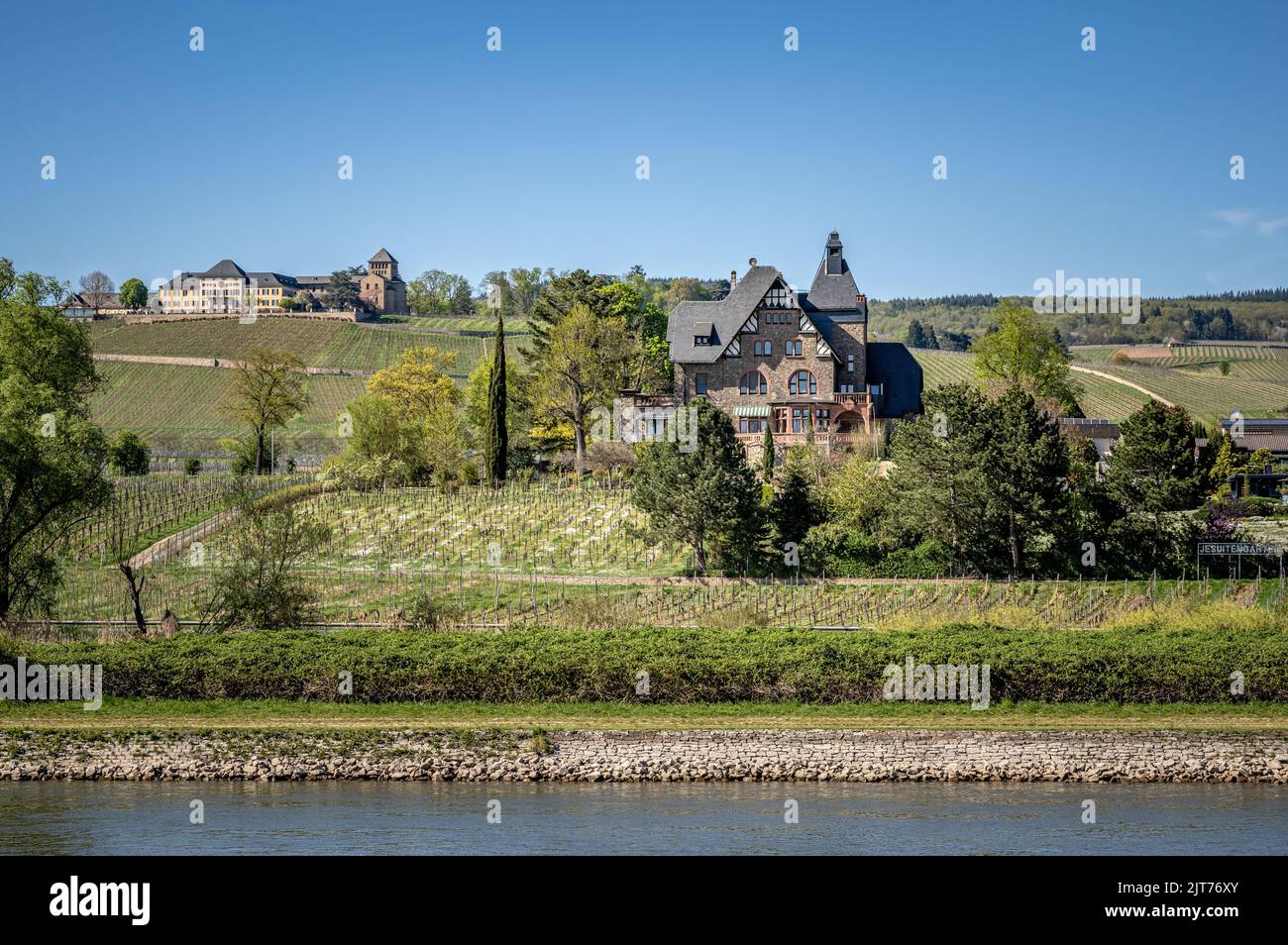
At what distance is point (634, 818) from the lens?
24094 millimetres

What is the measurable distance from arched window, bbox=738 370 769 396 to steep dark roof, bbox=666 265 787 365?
6.25ft

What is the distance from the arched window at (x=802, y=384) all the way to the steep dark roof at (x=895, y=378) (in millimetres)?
3512

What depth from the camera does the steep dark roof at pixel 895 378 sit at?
234 ft

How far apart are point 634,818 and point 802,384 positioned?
48882mm

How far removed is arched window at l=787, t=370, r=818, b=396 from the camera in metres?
70.7

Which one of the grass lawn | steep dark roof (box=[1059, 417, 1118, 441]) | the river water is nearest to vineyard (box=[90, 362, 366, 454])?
steep dark roof (box=[1059, 417, 1118, 441])

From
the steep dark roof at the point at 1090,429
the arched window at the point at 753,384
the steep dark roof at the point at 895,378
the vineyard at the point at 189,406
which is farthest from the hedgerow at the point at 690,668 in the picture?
the vineyard at the point at 189,406

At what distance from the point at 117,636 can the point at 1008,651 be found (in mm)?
23417

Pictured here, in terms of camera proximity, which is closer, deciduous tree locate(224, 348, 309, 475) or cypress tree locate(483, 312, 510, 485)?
cypress tree locate(483, 312, 510, 485)

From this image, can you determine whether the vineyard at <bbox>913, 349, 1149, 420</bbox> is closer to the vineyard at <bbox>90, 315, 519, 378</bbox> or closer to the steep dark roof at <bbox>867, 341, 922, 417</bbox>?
the steep dark roof at <bbox>867, 341, 922, 417</bbox>

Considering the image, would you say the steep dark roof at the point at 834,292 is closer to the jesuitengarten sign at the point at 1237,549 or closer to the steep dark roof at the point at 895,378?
the steep dark roof at the point at 895,378

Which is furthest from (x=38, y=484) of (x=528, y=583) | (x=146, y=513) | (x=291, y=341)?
(x=291, y=341)

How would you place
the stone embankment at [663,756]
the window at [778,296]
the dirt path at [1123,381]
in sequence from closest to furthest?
the stone embankment at [663,756]
the window at [778,296]
the dirt path at [1123,381]
